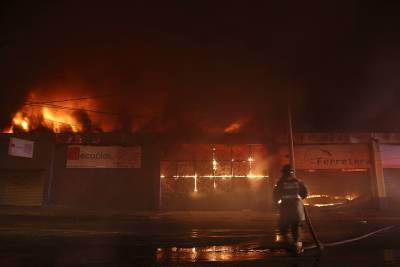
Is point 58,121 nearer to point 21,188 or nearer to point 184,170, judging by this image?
point 21,188

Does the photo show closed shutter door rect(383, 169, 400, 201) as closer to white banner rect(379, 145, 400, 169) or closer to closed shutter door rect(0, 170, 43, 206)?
white banner rect(379, 145, 400, 169)

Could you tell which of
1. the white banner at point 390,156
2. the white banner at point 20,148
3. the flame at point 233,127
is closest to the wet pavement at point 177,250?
the white banner at point 20,148

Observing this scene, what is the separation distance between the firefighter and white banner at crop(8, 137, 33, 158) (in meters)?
15.5

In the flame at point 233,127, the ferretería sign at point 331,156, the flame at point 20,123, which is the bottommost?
the ferretería sign at point 331,156

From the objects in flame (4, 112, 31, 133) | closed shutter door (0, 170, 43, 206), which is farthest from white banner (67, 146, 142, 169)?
flame (4, 112, 31, 133)

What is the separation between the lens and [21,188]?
19.8m

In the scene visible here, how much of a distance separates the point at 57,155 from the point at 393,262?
1827cm

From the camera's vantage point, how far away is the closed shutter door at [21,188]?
19.5m

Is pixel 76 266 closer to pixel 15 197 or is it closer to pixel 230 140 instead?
pixel 230 140

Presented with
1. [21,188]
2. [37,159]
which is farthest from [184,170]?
[21,188]

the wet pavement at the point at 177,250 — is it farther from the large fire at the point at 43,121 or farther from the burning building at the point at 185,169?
the large fire at the point at 43,121

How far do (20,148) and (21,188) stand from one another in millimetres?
3017

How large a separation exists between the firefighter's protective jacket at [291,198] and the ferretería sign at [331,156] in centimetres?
1359

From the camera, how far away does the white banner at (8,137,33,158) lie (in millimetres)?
17391
